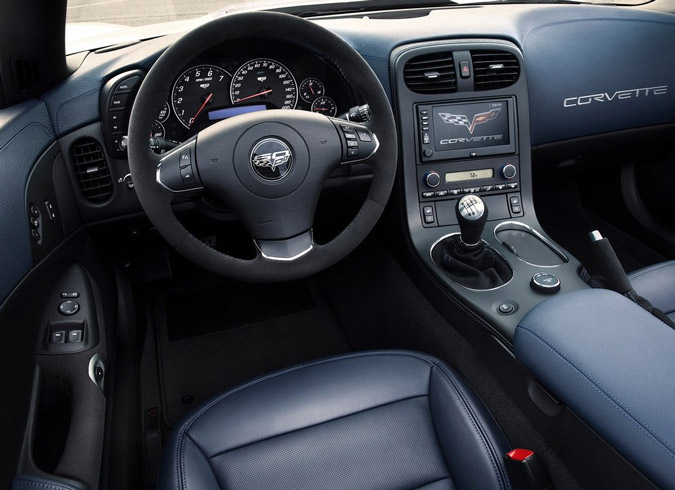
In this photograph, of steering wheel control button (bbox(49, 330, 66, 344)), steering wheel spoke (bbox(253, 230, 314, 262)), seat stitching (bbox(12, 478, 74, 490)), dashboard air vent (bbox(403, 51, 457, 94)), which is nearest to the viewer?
seat stitching (bbox(12, 478, 74, 490))

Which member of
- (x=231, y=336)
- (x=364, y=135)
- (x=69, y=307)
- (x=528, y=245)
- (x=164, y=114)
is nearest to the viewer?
(x=364, y=135)

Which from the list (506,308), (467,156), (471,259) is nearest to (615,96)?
(467,156)

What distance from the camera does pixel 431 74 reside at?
1.65m

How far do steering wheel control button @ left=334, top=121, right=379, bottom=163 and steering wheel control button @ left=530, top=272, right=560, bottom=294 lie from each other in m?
0.53

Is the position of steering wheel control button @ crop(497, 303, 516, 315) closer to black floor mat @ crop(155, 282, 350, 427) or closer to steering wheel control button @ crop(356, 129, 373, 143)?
steering wheel control button @ crop(356, 129, 373, 143)

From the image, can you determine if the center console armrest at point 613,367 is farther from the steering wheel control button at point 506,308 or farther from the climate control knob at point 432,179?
the climate control knob at point 432,179

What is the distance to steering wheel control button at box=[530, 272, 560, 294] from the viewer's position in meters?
1.44

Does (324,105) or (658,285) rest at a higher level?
(324,105)

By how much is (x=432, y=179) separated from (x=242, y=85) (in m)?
0.57

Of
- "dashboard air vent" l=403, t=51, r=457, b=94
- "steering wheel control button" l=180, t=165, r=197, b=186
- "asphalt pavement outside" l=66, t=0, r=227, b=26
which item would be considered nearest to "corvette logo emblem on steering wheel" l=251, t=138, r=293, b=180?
"steering wheel control button" l=180, t=165, r=197, b=186

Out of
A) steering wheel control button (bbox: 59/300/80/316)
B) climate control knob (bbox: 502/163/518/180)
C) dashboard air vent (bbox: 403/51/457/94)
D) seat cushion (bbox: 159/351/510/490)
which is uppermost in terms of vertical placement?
dashboard air vent (bbox: 403/51/457/94)

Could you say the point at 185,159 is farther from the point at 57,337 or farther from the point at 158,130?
the point at 57,337

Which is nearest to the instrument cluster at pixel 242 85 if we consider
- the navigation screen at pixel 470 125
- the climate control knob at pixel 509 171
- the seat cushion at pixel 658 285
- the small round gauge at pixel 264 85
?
the small round gauge at pixel 264 85

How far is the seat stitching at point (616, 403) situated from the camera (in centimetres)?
83
